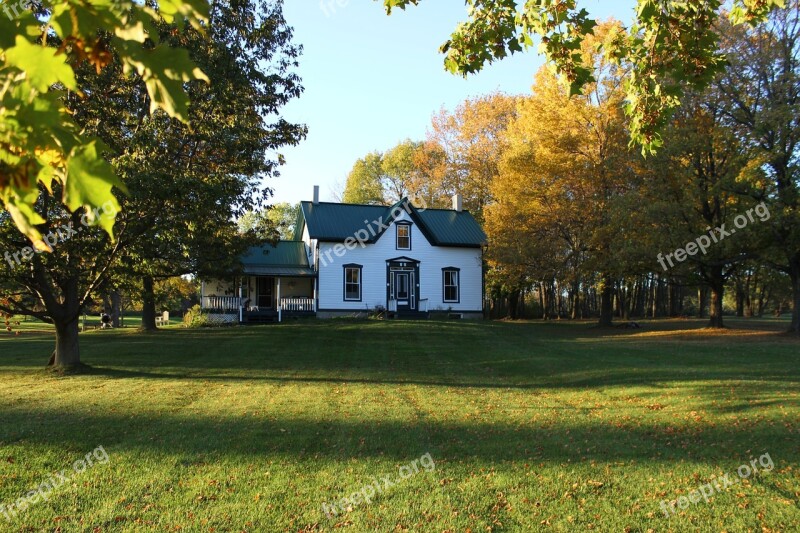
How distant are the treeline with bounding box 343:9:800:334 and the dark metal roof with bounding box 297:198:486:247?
357cm

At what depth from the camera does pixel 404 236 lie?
35.1 m

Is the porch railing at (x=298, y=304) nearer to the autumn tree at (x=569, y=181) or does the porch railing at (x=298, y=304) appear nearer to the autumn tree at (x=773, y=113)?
the autumn tree at (x=569, y=181)

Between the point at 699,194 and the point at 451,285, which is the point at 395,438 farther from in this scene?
the point at 451,285

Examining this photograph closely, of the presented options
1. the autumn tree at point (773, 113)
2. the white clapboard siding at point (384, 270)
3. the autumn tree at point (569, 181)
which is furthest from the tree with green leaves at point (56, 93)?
the white clapboard siding at point (384, 270)

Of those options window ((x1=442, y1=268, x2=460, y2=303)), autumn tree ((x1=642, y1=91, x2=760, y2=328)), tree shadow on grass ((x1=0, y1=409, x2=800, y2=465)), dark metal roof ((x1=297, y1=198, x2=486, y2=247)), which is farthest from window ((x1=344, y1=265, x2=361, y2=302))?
tree shadow on grass ((x1=0, y1=409, x2=800, y2=465))

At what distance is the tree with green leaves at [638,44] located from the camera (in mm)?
5910

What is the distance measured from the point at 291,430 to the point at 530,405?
14.3 feet

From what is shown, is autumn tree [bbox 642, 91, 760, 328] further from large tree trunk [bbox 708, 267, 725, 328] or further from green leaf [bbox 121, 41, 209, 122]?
green leaf [bbox 121, 41, 209, 122]

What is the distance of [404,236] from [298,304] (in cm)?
784

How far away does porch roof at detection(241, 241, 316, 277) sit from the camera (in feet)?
111

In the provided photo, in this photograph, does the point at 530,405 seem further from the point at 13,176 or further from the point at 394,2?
the point at 13,176

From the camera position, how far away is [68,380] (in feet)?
41.9

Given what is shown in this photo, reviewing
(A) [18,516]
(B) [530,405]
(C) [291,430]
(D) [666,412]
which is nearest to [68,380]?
(C) [291,430]

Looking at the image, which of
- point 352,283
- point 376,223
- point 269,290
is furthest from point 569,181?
point 269,290
